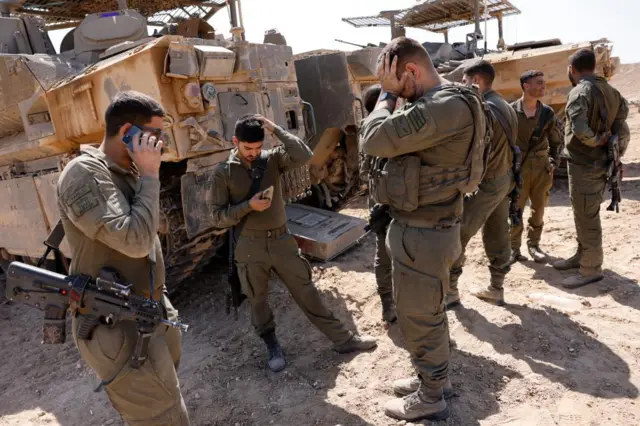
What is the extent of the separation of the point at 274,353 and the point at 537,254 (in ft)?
9.92

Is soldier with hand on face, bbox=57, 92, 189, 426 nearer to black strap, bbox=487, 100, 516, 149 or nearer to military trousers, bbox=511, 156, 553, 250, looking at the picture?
black strap, bbox=487, 100, 516, 149

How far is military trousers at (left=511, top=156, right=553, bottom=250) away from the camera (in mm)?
5039

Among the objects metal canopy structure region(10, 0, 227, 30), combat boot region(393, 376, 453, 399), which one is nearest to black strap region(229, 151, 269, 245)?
combat boot region(393, 376, 453, 399)

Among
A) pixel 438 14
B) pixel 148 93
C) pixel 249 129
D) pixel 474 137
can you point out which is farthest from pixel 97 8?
pixel 438 14

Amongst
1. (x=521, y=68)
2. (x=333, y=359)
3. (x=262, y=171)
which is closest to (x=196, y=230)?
(x=262, y=171)

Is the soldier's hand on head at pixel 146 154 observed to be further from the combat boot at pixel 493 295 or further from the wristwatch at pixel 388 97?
the combat boot at pixel 493 295

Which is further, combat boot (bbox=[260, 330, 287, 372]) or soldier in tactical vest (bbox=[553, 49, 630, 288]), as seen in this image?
soldier in tactical vest (bbox=[553, 49, 630, 288])

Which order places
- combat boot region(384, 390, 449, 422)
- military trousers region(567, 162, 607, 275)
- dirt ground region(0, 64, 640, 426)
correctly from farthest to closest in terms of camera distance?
military trousers region(567, 162, 607, 275) → dirt ground region(0, 64, 640, 426) → combat boot region(384, 390, 449, 422)

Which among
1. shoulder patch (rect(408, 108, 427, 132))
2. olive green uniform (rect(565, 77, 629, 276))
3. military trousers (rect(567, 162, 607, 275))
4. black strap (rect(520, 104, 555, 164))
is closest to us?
shoulder patch (rect(408, 108, 427, 132))

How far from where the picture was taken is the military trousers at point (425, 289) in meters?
2.57

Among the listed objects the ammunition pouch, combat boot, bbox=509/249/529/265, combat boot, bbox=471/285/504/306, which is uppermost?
the ammunition pouch

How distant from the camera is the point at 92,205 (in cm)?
182

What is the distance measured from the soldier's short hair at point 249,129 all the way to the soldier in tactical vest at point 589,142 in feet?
8.68

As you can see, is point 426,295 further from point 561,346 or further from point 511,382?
point 561,346
